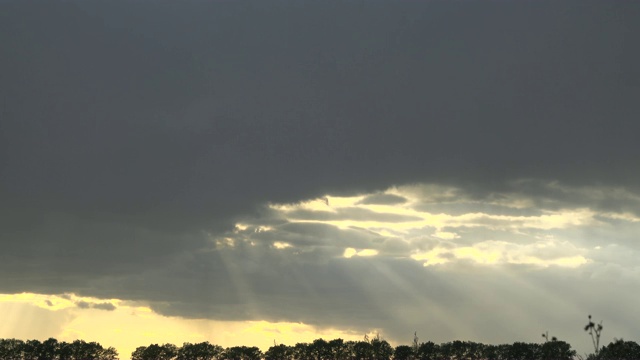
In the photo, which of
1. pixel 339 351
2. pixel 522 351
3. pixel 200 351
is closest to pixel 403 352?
pixel 339 351

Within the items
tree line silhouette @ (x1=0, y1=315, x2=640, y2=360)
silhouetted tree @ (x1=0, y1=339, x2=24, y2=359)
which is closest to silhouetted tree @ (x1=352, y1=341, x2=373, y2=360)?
tree line silhouette @ (x1=0, y1=315, x2=640, y2=360)

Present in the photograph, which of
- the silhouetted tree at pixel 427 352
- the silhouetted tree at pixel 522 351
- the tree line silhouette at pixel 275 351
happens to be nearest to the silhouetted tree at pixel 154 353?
the tree line silhouette at pixel 275 351

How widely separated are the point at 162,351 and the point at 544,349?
8449 cm

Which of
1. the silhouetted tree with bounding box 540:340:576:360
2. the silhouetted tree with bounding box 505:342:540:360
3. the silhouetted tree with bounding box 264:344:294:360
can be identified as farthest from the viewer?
the silhouetted tree with bounding box 264:344:294:360

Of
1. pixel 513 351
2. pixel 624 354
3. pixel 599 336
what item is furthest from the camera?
pixel 513 351

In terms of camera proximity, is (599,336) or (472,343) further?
(472,343)

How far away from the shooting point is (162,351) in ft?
547

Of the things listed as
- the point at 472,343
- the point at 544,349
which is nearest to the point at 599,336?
the point at 544,349

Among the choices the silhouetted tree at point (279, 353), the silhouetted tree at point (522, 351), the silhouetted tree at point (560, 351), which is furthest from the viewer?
the silhouetted tree at point (279, 353)

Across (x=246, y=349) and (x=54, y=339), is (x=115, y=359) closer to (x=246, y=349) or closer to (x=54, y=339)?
(x=54, y=339)

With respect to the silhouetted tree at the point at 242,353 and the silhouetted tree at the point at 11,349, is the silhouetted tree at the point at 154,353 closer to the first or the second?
the silhouetted tree at the point at 242,353

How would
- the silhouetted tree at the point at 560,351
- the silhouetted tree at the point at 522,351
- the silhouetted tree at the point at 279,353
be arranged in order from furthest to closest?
the silhouetted tree at the point at 279,353 < the silhouetted tree at the point at 522,351 < the silhouetted tree at the point at 560,351

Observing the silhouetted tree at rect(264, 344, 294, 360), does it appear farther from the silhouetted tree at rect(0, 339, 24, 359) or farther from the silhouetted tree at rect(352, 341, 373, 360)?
the silhouetted tree at rect(0, 339, 24, 359)

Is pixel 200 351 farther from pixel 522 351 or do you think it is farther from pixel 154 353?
pixel 522 351
